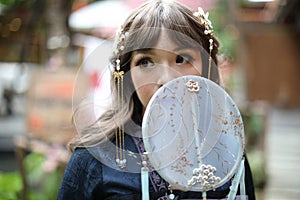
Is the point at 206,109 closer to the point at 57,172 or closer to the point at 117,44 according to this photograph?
the point at 117,44

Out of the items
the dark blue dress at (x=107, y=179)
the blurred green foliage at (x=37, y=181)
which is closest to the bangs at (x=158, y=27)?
the dark blue dress at (x=107, y=179)

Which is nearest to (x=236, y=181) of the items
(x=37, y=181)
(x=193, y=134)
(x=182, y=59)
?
(x=193, y=134)

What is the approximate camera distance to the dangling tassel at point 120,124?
4.15 ft

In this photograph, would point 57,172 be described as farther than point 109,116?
Yes

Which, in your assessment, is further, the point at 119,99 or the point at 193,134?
the point at 119,99

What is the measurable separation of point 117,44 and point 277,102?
385 inches

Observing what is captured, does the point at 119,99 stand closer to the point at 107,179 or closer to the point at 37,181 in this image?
the point at 107,179

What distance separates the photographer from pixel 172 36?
4.11ft

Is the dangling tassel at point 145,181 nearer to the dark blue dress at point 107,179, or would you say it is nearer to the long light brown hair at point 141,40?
the dark blue dress at point 107,179

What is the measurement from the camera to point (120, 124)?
4.39ft

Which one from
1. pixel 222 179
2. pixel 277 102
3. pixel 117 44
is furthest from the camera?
pixel 277 102

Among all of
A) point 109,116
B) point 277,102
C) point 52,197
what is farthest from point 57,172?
point 277,102

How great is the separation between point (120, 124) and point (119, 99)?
5 centimetres

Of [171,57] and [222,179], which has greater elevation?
[171,57]
